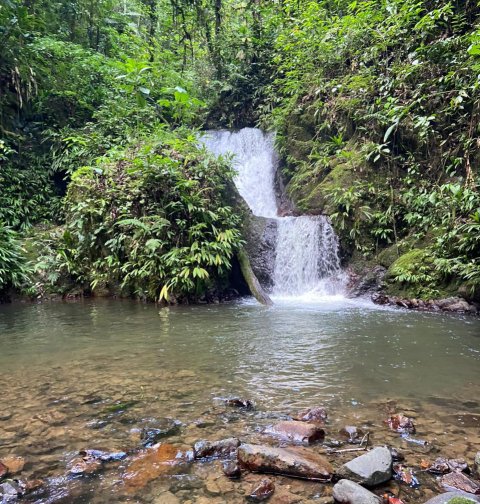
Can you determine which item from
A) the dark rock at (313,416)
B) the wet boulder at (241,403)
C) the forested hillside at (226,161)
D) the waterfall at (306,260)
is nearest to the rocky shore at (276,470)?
the dark rock at (313,416)

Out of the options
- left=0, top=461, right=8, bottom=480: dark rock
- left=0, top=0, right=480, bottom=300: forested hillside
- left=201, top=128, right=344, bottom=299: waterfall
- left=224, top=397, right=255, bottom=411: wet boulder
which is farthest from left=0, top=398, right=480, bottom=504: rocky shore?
left=201, top=128, right=344, bottom=299: waterfall

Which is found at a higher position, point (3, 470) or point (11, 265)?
point (11, 265)

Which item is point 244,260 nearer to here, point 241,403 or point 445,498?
point 241,403

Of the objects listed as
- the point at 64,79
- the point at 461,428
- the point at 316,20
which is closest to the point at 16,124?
the point at 64,79

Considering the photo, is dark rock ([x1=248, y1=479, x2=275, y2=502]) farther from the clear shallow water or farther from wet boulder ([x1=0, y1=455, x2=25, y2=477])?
wet boulder ([x1=0, y1=455, x2=25, y2=477])

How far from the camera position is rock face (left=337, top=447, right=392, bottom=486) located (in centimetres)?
216

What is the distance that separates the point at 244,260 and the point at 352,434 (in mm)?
7302

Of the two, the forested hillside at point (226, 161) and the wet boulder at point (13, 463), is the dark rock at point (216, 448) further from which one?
the forested hillside at point (226, 161)

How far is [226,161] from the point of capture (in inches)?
427

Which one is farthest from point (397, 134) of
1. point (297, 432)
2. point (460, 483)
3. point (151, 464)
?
point (151, 464)

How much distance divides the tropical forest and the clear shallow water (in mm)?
32

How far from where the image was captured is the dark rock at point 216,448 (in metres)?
2.50

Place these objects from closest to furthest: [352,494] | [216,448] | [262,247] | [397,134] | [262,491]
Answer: [352,494] → [262,491] → [216,448] → [397,134] → [262,247]

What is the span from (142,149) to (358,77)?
6944 millimetres
